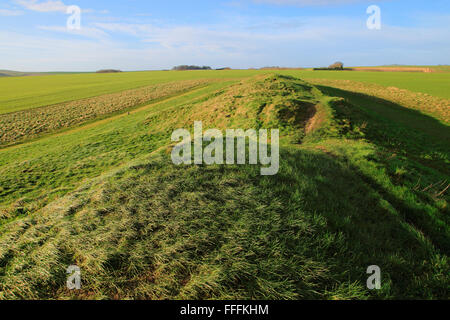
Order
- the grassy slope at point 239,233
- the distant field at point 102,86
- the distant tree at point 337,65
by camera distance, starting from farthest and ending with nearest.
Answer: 1. the distant tree at point 337,65
2. the distant field at point 102,86
3. the grassy slope at point 239,233

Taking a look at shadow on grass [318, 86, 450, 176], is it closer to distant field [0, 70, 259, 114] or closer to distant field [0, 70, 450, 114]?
distant field [0, 70, 450, 114]

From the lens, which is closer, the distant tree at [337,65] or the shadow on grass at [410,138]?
the shadow on grass at [410,138]

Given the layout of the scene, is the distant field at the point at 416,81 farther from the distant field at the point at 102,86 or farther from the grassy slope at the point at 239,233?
the grassy slope at the point at 239,233

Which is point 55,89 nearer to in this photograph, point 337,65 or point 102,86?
point 102,86

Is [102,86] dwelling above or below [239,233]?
above

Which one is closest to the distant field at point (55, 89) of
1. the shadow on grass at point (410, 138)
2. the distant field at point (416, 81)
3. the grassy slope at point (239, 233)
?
the distant field at point (416, 81)

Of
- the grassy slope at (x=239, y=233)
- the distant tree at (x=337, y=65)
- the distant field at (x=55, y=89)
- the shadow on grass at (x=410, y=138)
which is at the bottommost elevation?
the grassy slope at (x=239, y=233)

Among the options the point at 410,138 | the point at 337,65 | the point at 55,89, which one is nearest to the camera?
the point at 410,138

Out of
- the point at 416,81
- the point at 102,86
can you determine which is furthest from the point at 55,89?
the point at 416,81

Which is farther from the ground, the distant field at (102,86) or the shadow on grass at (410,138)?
the distant field at (102,86)

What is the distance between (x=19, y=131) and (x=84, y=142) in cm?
1232

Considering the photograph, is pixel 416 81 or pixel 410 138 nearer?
pixel 410 138

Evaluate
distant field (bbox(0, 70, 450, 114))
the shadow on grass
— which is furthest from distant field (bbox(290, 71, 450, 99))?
the shadow on grass

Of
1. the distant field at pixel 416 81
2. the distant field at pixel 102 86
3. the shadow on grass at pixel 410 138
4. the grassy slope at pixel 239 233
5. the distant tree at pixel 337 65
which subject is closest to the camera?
the grassy slope at pixel 239 233
